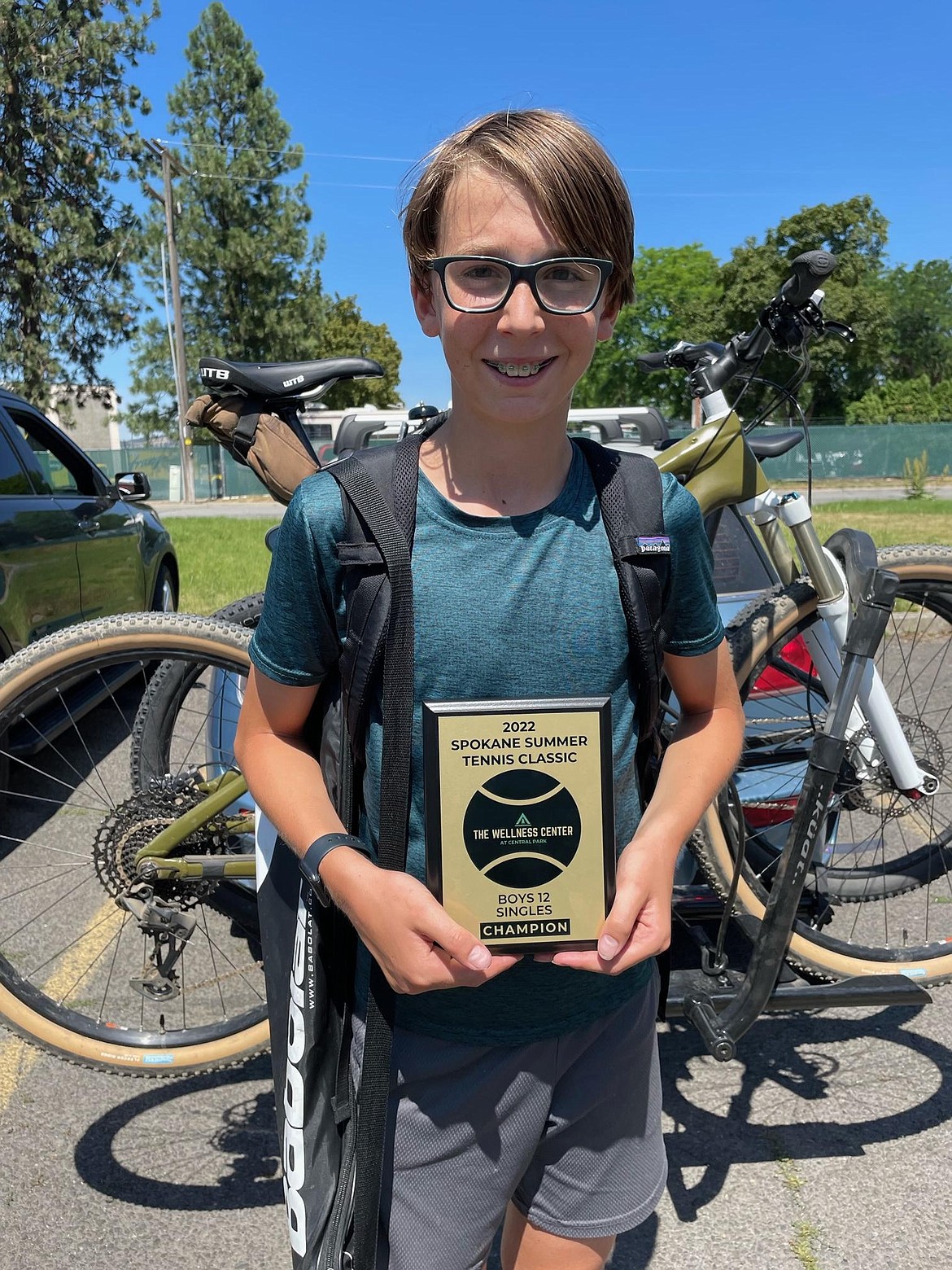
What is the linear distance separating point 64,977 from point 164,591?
13.4 feet

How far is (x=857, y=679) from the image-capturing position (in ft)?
6.88

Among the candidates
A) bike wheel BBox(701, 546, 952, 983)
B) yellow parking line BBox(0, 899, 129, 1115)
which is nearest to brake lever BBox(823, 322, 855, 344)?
bike wheel BBox(701, 546, 952, 983)

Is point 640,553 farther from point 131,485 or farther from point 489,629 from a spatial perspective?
point 131,485

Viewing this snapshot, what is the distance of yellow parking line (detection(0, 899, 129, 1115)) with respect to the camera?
2748mm

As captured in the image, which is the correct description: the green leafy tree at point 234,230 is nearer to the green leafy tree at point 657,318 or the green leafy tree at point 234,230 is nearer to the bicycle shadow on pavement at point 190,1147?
the green leafy tree at point 657,318

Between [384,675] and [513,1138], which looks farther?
[513,1138]

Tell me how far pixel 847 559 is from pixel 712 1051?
1.14 m

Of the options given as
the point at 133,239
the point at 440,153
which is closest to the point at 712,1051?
the point at 440,153

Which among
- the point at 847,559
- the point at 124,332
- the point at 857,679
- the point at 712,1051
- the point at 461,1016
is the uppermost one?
the point at 124,332

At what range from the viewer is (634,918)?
1.11 meters

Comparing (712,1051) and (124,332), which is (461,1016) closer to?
(712,1051)

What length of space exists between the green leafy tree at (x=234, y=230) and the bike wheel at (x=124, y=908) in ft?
126

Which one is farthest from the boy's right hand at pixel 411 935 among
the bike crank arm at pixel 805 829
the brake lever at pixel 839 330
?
the brake lever at pixel 839 330

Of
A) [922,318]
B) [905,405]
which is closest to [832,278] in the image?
[905,405]
